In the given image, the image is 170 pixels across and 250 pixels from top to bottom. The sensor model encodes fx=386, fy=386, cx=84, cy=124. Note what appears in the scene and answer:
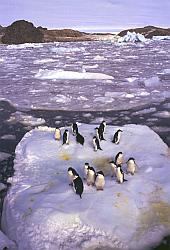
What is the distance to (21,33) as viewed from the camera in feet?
341

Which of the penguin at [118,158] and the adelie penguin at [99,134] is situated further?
the adelie penguin at [99,134]

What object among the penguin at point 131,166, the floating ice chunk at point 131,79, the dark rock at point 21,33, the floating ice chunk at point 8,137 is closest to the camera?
the penguin at point 131,166

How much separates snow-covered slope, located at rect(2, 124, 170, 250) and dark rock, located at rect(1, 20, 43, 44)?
99274mm

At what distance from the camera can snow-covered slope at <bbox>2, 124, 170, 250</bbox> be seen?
543cm

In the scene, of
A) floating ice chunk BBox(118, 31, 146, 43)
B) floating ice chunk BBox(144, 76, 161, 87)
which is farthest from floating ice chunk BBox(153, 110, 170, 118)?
floating ice chunk BBox(118, 31, 146, 43)

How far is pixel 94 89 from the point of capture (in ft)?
54.2

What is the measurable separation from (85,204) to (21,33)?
102672mm

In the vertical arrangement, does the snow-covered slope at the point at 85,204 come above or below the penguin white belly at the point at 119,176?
below

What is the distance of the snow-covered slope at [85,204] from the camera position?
5.43 m

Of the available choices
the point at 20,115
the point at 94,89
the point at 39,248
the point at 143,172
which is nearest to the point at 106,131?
the point at 143,172

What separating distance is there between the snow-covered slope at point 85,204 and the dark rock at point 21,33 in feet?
326

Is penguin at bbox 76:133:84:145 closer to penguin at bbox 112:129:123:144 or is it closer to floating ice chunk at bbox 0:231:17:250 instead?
penguin at bbox 112:129:123:144

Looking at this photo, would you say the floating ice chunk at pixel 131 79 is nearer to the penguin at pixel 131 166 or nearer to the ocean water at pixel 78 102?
the ocean water at pixel 78 102

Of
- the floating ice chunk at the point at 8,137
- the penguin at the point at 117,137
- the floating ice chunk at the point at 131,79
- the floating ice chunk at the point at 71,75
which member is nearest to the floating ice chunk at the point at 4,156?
the floating ice chunk at the point at 8,137
